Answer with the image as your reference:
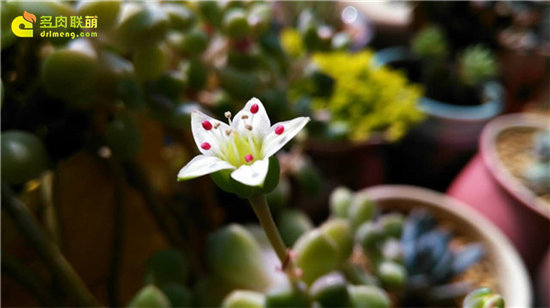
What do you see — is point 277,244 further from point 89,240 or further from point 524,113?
point 524,113

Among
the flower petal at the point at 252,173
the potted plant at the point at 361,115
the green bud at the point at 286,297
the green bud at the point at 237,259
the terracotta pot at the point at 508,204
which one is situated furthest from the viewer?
the potted plant at the point at 361,115

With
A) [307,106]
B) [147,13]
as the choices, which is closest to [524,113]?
[307,106]

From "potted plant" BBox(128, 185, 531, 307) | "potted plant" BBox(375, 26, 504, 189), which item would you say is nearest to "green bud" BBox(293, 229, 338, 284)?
"potted plant" BBox(128, 185, 531, 307)

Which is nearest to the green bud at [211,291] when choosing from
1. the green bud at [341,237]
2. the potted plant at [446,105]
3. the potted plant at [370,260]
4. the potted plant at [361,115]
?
the potted plant at [370,260]

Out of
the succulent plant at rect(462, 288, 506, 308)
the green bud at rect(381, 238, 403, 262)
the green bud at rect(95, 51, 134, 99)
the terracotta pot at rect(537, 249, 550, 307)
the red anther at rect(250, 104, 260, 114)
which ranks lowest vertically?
the terracotta pot at rect(537, 249, 550, 307)

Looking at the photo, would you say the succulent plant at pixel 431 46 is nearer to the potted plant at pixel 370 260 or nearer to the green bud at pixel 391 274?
the potted plant at pixel 370 260

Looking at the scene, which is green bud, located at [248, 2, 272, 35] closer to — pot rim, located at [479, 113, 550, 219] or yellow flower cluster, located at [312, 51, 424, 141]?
yellow flower cluster, located at [312, 51, 424, 141]
